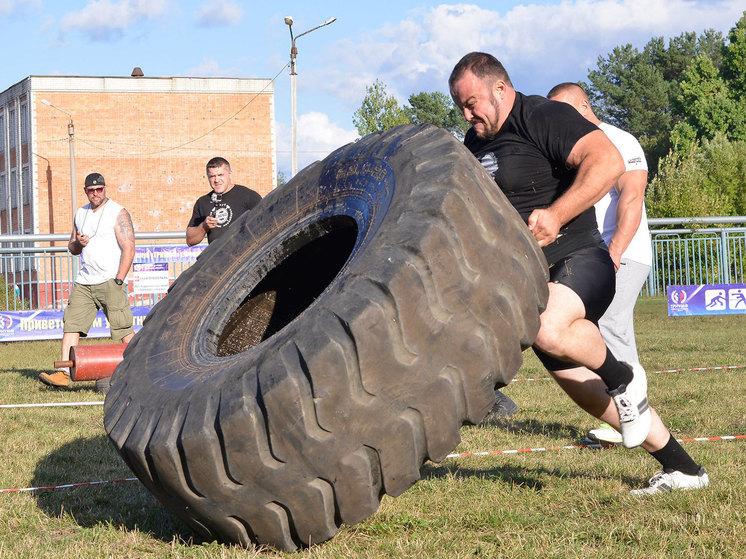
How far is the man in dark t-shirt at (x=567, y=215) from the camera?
340 centimetres

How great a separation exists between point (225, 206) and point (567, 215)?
5.14m

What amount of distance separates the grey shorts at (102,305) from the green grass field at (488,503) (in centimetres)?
234

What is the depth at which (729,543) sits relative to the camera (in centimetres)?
291

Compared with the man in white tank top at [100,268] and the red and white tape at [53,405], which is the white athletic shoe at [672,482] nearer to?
the red and white tape at [53,405]

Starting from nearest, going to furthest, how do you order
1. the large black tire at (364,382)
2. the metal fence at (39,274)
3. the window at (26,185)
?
1. the large black tire at (364,382)
2. the metal fence at (39,274)
3. the window at (26,185)

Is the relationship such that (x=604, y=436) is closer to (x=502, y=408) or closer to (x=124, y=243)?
(x=502, y=408)

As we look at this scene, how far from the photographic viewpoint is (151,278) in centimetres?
1468

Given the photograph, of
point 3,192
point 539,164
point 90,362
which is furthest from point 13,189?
point 539,164

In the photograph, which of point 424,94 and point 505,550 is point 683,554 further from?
point 424,94

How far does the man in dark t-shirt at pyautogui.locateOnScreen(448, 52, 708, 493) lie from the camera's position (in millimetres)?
3402

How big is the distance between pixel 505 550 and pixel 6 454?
10.9 ft

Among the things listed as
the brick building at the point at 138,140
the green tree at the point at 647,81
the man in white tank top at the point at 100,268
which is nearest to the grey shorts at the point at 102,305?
the man in white tank top at the point at 100,268

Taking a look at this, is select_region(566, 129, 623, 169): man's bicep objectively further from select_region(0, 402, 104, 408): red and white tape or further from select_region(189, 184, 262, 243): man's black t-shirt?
select_region(0, 402, 104, 408): red and white tape

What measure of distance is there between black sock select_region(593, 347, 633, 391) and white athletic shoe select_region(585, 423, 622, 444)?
143cm
